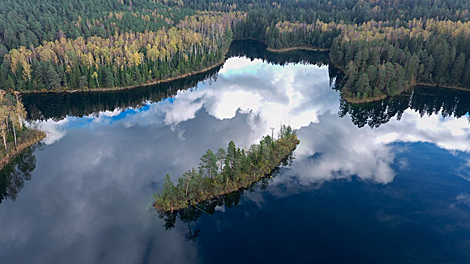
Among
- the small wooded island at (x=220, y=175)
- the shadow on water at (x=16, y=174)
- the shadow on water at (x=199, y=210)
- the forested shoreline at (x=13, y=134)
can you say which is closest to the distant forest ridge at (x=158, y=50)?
the forested shoreline at (x=13, y=134)

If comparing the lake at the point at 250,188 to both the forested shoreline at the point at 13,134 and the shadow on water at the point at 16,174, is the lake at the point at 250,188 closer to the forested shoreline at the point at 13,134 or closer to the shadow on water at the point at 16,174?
the shadow on water at the point at 16,174

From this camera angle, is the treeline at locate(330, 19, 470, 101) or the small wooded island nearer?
the small wooded island

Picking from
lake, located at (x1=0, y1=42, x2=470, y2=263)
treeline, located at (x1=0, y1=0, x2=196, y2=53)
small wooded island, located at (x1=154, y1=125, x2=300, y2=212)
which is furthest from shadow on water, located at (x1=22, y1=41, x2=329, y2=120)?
small wooded island, located at (x1=154, y1=125, x2=300, y2=212)

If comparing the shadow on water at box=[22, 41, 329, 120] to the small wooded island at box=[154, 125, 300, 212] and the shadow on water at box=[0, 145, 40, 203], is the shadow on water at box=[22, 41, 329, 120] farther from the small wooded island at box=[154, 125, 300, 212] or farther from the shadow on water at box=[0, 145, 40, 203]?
the small wooded island at box=[154, 125, 300, 212]

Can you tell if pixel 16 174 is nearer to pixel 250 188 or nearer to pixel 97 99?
pixel 250 188

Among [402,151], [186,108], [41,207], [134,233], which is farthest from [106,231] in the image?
[402,151]

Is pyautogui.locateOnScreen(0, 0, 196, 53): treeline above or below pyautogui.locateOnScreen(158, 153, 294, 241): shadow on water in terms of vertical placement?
above
